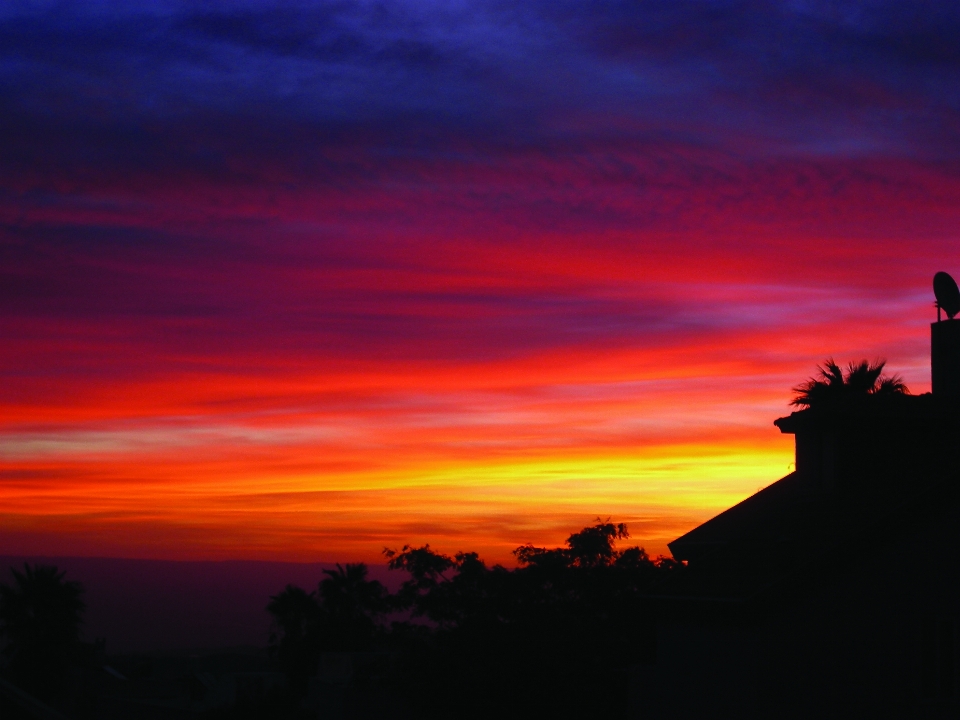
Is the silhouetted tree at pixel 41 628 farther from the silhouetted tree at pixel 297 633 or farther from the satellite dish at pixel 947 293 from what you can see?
the satellite dish at pixel 947 293

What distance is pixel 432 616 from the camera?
110 ft

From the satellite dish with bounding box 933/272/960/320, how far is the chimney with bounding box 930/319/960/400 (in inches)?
12.0

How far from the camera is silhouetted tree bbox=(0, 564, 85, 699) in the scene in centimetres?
5978

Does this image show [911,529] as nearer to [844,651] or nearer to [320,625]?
[844,651]

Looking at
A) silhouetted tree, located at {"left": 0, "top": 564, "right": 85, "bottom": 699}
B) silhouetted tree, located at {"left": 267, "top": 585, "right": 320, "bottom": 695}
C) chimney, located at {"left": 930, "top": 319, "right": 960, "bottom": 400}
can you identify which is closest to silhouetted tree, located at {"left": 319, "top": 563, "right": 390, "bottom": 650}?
silhouetted tree, located at {"left": 267, "top": 585, "right": 320, "bottom": 695}

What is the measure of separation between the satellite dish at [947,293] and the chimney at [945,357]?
304mm

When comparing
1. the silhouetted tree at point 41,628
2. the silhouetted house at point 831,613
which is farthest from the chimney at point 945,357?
the silhouetted tree at point 41,628

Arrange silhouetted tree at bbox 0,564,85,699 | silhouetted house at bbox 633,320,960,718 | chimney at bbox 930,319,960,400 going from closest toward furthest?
silhouetted house at bbox 633,320,960,718 < chimney at bbox 930,319,960,400 < silhouetted tree at bbox 0,564,85,699

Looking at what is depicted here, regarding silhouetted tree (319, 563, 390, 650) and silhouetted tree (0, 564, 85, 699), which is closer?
silhouetted tree (0, 564, 85, 699)

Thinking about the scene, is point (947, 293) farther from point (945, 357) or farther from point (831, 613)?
point (831, 613)

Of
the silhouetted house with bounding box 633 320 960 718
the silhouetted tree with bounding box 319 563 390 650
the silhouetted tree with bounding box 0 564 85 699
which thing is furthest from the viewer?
the silhouetted tree with bounding box 319 563 390 650

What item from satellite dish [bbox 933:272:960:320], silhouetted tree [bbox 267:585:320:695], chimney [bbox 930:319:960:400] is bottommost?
silhouetted tree [bbox 267:585:320:695]

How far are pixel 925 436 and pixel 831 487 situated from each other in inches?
98.3

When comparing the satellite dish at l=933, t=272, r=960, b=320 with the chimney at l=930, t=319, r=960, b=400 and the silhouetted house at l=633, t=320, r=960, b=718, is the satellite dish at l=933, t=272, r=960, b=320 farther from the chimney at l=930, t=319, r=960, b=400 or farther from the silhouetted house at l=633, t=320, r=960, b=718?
the silhouetted house at l=633, t=320, r=960, b=718
